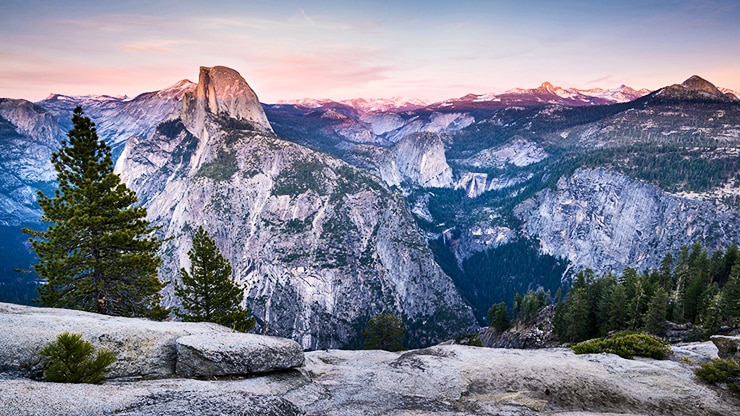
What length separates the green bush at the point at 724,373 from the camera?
16750 millimetres

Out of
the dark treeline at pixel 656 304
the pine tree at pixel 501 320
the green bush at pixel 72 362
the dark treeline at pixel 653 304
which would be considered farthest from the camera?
the pine tree at pixel 501 320

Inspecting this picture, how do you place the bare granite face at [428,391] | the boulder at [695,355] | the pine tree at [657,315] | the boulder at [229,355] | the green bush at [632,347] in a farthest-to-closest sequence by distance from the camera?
the pine tree at [657,315]
the green bush at [632,347]
the boulder at [695,355]
the boulder at [229,355]
the bare granite face at [428,391]

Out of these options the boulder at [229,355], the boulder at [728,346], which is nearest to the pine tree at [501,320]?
the boulder at [728,346]

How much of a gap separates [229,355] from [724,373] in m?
22.2

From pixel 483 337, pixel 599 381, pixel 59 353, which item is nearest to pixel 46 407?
pixel 59 353

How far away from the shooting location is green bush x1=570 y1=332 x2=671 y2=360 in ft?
76.7

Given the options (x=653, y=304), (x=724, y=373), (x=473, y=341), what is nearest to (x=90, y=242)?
(x=724, y=373)

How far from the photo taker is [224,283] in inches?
1720

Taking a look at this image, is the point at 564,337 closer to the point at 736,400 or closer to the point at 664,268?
the point at 664,268

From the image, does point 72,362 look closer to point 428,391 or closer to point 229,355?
point 229,355

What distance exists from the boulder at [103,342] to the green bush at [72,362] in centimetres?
140

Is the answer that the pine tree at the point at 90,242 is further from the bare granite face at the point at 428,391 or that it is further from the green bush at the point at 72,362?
the green bush at the point at 72,362

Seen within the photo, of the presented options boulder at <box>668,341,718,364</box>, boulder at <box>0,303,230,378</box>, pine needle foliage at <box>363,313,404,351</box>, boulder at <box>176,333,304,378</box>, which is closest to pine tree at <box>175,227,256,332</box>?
boulder at <box>0,303,230,378</box>

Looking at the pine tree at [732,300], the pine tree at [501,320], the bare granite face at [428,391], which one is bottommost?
the pine tree at [501,320]
